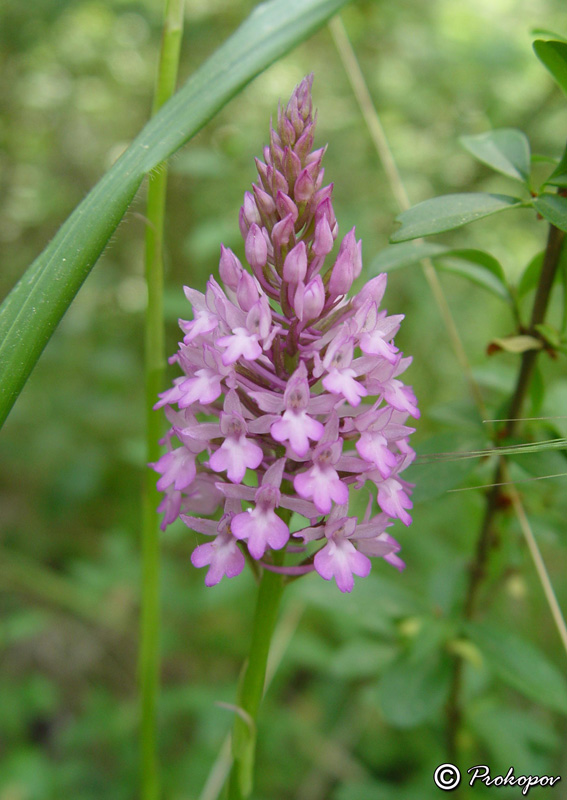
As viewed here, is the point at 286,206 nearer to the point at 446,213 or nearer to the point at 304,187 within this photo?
the point at 304,187

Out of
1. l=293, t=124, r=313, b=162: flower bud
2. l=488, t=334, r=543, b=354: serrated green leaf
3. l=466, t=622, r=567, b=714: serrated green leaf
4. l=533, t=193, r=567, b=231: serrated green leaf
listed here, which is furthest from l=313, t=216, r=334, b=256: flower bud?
l=466, t=622, r=567, b=714: serrated green leaf

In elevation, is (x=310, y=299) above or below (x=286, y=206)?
below

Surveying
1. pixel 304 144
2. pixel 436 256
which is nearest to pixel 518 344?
pixel 436 256

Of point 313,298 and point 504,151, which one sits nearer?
point 313,298

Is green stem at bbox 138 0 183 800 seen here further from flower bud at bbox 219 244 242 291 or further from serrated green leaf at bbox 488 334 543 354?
serrated green leaf at bbox 488 334 543 354

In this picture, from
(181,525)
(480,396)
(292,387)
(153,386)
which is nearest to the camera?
(292,387)

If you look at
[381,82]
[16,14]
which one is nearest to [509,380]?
[381,82]
